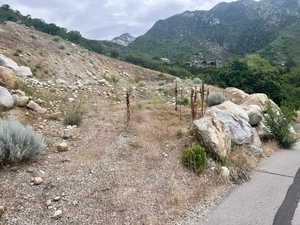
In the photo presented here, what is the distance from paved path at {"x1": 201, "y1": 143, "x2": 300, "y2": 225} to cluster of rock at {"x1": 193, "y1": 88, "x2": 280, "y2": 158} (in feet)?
3.23

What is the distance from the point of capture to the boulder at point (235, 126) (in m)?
6.76

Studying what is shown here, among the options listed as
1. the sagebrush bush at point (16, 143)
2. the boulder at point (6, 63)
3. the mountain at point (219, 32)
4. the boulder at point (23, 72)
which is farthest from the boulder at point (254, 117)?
the mountain at point (219, 32)

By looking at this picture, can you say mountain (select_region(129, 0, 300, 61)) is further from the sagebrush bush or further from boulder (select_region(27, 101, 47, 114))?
the sagebrush bush

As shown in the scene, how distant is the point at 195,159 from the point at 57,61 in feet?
38.4

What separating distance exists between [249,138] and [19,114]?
21.8 feet

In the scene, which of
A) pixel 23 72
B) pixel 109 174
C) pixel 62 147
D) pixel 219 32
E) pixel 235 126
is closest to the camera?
pixel 109 174

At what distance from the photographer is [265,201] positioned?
167 inches

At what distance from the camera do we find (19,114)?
21.2 ft

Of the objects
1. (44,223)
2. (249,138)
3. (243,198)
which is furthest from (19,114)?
(249,138)

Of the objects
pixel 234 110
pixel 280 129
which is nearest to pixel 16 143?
pixel 234 110

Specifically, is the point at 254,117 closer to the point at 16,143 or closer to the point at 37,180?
the point at 37,180

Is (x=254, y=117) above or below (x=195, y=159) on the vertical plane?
above

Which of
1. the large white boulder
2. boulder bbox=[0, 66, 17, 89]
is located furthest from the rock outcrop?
the large white boulder

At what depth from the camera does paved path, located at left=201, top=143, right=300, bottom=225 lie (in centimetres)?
368
